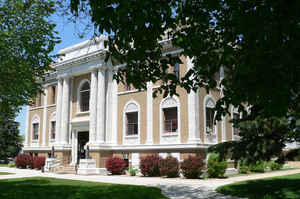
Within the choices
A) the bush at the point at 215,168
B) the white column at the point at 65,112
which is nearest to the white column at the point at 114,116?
the white column at the point at 65,112

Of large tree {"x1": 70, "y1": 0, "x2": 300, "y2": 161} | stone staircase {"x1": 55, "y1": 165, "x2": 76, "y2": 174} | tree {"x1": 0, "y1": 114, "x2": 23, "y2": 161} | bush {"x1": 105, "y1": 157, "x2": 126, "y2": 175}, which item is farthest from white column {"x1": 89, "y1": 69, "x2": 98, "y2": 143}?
tree {"x1": 0, "y1": 114, "x2": 23, "y2": 161}

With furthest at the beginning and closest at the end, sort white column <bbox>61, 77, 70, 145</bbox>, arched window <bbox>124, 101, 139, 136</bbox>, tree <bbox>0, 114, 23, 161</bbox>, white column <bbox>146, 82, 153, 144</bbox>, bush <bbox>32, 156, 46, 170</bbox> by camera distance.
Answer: tree <bbox>0, 114, 23, 161</bbox> < bush <bbox>32, 156, 46, 170</bbox> < white column <bbox>61, 77, 70, 145</bbox> < arched window <bbox>124, 101, 139, 136</bbox> < white column <bbox>146, 82, 153, 144</bbox>

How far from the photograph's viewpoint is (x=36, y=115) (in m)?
35.3

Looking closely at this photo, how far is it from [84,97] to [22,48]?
629 inches

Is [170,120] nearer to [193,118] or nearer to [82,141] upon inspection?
[193,118]

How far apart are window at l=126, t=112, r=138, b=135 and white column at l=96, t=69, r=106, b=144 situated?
6.80ft

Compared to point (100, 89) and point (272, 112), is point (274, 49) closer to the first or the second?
point (272, 112)

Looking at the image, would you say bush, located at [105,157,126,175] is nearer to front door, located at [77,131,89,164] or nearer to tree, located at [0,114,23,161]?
front door, located at [77,131,89,164]

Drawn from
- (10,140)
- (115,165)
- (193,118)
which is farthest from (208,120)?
(10,140)

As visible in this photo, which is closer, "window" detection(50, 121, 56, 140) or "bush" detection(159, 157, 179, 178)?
"bush" detection(159, 157, 179, 178)

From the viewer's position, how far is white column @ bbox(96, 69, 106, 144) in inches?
1016

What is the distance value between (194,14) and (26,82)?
8.89 metres

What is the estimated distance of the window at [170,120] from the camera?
2317cm

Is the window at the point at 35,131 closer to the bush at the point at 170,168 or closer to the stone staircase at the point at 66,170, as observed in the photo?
the stone staircase at the point at 66,170
